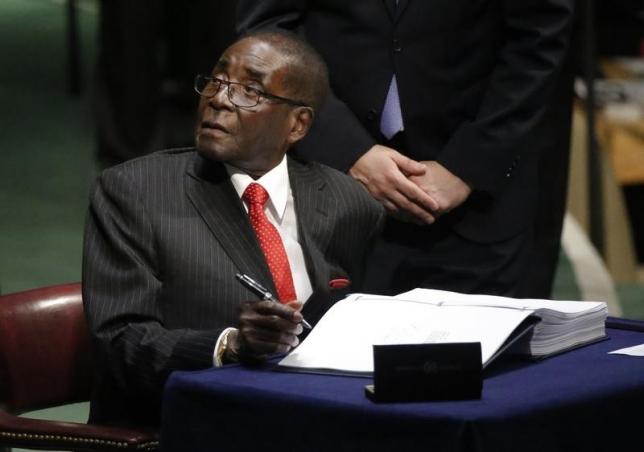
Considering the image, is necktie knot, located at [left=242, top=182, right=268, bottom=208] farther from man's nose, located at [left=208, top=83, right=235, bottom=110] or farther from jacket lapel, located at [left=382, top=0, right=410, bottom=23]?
jacket lapel, located at [left=382, top=0, right=410, bottom=23]

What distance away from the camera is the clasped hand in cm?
326

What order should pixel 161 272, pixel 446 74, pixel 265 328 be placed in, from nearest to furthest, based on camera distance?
pixel 265 328, pixel 161 272, pixel 446 74

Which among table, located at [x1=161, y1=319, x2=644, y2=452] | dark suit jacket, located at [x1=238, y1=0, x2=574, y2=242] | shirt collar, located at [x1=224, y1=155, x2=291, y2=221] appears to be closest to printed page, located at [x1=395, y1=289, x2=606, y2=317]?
table, located at [x1=161, y1=319, x2=644, y2=452]

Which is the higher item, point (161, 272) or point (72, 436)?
point (161, 272)

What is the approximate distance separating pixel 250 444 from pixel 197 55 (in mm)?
4444

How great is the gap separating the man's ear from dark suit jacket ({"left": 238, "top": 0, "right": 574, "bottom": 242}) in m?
0.34

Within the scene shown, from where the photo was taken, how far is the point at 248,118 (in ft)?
9.24

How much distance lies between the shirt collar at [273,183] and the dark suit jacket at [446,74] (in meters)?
0.43

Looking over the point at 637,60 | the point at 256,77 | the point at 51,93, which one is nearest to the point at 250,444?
the point at 256,77

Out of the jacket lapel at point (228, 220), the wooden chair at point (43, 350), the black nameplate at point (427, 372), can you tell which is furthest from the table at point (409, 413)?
the wooden chair at point (43, 350)

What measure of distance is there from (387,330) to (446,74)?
1.06m

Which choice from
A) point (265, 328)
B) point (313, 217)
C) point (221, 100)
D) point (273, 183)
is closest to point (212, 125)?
point (221, 100)

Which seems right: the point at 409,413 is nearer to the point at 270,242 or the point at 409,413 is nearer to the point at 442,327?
the point at 442,327

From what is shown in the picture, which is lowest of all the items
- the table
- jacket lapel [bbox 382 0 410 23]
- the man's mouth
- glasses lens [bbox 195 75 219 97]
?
the table
